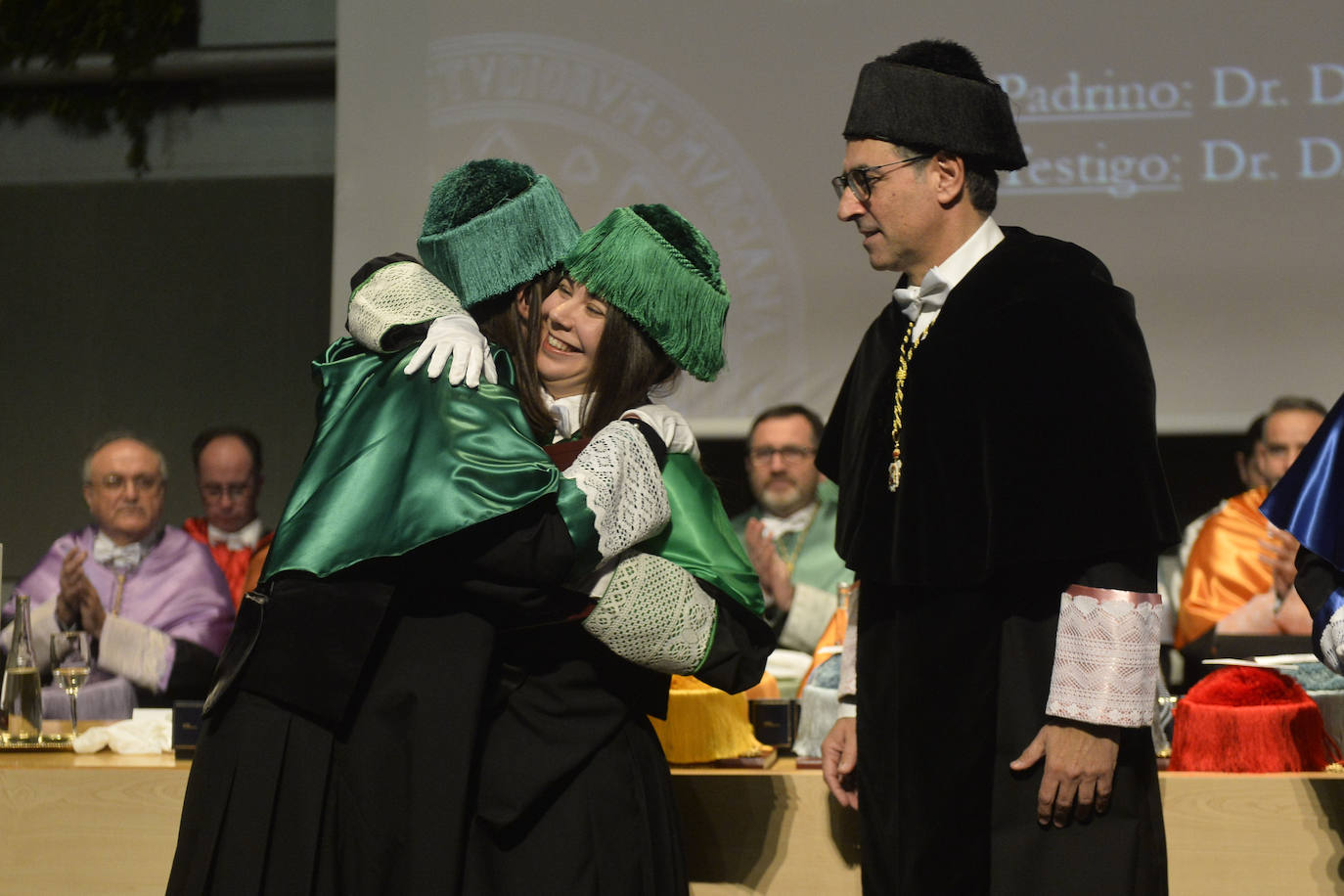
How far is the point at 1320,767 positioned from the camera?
241 cm

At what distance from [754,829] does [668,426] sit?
0.86 m

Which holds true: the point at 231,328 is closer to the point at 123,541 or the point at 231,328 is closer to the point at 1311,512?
the point at 123,541

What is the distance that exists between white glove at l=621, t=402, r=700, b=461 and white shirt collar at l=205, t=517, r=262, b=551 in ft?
12.8

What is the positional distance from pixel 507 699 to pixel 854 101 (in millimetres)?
1060

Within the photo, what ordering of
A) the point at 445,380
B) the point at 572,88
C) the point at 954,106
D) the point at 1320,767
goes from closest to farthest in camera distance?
the point at 445,380
the point at 954,106
the point at 1320,767
the point at 572,88

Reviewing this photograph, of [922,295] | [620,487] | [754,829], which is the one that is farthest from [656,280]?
[754,829]

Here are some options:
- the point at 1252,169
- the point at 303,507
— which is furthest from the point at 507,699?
the point at 1252,169

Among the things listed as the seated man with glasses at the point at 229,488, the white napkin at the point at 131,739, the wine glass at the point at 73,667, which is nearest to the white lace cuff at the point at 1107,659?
the white napkin at the point at 131,739

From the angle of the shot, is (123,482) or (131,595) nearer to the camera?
(131,595)

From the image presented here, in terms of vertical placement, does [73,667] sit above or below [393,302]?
below

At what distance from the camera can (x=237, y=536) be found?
5488 millimetres

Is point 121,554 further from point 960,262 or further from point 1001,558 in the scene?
point 1001,558

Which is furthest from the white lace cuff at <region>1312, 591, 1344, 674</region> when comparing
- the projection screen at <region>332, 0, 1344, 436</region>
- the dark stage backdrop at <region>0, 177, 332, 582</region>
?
the dark stage backdrop at <region>0, 177, 332, 582</region>

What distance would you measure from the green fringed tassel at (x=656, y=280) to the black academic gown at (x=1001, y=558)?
0.32 m
